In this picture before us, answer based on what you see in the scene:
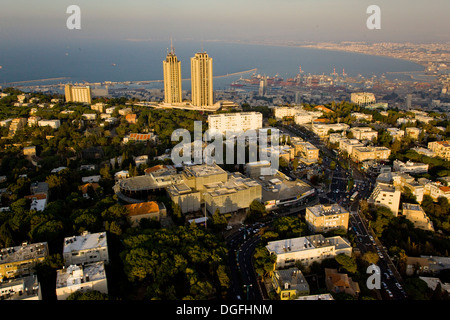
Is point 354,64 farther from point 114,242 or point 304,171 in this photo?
point 114,242

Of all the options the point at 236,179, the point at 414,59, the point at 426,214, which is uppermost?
the point at 414,59

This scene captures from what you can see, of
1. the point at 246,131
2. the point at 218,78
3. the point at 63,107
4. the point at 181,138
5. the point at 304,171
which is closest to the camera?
the point at 304,171

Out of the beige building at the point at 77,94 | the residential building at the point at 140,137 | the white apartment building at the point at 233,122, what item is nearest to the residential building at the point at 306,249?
the residential building at the point at 140,137

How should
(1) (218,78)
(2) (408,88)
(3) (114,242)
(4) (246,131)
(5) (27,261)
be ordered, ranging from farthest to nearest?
(1) (218,78)
(2) (408,88)
(4) (246,131)
(3) (114,242)
(5) (27,261)

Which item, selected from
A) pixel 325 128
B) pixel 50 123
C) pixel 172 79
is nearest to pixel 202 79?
pixel 172 79

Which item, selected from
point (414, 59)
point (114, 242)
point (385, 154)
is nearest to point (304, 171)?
point (385, 154)

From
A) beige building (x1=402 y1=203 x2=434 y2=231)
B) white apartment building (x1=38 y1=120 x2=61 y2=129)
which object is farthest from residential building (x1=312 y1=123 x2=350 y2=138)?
white apartment building (x1=38 y1=120 x2=61 y2=129)

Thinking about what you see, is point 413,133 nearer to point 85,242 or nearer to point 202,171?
point 202,171
